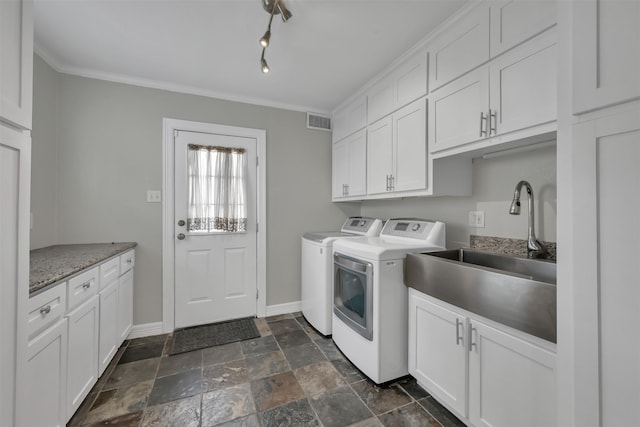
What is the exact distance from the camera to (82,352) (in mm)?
1483

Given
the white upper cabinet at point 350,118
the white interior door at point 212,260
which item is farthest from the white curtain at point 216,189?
the white upper cabinet at point 350,118

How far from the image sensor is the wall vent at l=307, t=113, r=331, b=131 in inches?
123

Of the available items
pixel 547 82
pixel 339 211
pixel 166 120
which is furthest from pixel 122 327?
pixel 547 82

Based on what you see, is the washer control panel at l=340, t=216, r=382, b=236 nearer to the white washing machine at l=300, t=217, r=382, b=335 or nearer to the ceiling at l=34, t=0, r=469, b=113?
the white washing machine at l=300, t=217, r=382, b=335

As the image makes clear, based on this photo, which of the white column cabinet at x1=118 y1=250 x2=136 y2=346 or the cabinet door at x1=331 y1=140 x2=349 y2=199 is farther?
the cabinet door at x1=331 y1=140 x2=349 y2=199

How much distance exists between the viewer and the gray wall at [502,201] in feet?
4.96

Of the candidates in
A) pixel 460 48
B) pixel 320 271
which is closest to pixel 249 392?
pixel 320 271

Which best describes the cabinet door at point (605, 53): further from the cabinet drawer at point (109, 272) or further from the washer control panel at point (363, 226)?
the cabinet drawer at point (109, 272)

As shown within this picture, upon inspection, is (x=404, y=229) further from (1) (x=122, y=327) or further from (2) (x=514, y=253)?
(1) (x=122, y=327)

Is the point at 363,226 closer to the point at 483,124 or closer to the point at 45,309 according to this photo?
the point at 483,124

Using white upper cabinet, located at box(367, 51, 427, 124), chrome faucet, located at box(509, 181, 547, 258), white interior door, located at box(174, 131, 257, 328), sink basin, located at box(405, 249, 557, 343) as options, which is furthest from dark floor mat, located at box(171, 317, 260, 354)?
white upper cabinet, located at box(367, 51, 427, 124)

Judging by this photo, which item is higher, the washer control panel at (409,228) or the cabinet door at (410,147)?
the cabinet door at (410,147)

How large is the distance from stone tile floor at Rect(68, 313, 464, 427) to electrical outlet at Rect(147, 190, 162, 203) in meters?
1.32

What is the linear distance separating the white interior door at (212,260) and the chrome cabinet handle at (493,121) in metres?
2.21
